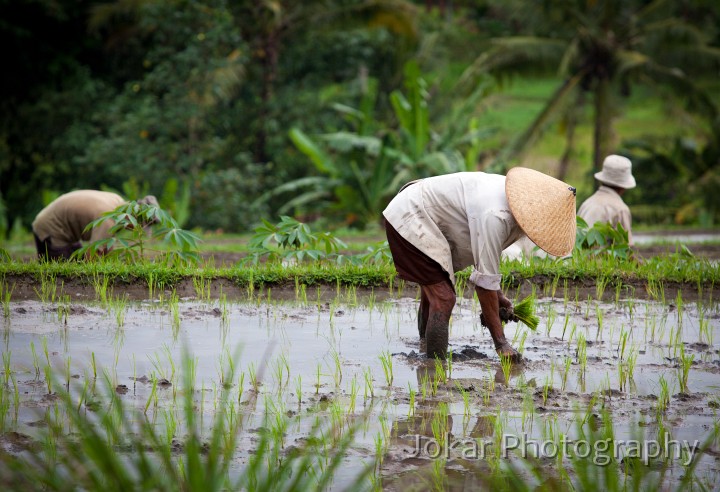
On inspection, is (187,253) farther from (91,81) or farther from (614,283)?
(91,81)

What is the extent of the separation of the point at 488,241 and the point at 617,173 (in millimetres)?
3281

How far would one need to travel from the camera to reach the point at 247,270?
7.26m

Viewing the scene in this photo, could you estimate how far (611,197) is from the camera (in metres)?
7.82

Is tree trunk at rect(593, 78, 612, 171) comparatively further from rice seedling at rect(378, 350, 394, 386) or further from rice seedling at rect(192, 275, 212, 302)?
rice seedling at rect(378, 350, 394, 386)

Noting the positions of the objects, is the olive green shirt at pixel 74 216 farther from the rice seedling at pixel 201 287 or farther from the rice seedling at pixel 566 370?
the rice seedling at pixel 566 370

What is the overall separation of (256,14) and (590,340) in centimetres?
1355

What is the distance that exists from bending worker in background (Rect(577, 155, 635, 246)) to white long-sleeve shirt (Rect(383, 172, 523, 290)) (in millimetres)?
2903

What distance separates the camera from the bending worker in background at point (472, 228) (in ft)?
15.5

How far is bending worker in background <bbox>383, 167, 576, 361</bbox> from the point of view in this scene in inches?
186

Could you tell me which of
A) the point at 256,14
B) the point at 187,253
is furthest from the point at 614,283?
the point at 256,14

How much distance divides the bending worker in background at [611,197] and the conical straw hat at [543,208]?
9.59ft

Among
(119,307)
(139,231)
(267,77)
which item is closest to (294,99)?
(267,77)

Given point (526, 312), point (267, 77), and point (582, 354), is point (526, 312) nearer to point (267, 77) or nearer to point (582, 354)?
point (582, 354)

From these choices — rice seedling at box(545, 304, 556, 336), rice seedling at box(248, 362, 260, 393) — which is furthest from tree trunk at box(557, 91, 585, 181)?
rice seedling at box(248, 362, 260, 393)
